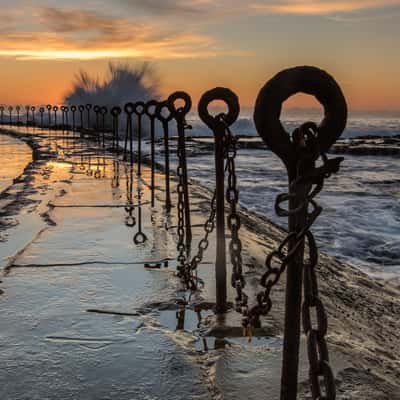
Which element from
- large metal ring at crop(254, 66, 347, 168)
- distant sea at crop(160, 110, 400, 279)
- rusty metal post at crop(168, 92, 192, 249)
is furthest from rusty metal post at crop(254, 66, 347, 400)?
distant sea at crop(160, 110, 400, 279)

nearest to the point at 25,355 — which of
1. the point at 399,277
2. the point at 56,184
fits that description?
the point at 399,277

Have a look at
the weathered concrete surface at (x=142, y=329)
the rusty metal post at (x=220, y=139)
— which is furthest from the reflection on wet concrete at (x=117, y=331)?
the rusty metal post at (x=220, y=139)

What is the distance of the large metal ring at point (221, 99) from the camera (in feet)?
10.1

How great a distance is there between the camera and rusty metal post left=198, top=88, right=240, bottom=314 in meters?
3.07

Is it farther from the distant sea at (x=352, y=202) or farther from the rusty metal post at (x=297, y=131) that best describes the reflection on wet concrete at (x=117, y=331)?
the distant sea at (x=352, y=202)

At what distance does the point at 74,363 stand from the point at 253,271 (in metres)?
1.93

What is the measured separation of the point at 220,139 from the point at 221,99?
28 cm

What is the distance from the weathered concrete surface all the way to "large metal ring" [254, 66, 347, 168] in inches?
52.0

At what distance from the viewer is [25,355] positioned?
2.86 m

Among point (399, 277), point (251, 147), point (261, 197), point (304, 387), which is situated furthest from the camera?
point (251, 147)

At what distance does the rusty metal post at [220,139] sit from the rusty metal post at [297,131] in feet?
4.48

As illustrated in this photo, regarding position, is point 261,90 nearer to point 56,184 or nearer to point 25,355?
point 25,355

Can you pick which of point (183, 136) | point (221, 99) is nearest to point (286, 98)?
point (221, 99)

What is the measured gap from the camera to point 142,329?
3.19m
